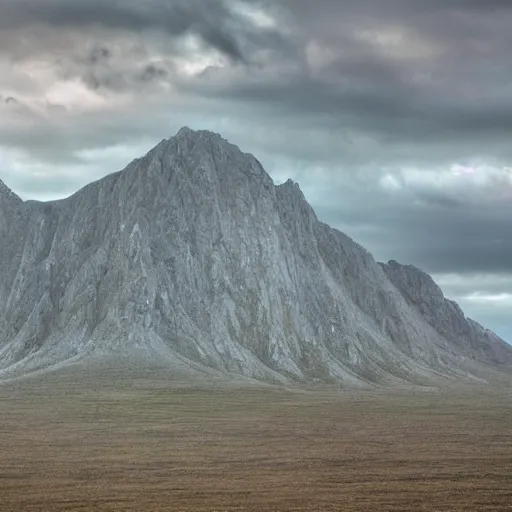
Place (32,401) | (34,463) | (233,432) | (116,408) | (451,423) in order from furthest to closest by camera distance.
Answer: (32,401) → (116,408) → (451,423) → (233,432) → (34,463)

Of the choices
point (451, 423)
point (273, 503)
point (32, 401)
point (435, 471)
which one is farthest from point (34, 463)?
point (32, 401)

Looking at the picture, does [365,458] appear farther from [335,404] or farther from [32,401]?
[32,401]

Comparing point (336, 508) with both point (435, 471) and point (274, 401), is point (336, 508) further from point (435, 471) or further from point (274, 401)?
point (274, 401)

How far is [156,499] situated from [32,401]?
9873 cm

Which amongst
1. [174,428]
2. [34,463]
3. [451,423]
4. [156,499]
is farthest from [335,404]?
[156,499]

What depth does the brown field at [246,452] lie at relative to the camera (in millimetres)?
65625

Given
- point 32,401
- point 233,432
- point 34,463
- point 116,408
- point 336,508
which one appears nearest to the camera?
point 336,508

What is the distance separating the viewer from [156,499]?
65375 millimetres

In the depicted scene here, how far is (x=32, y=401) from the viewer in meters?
159

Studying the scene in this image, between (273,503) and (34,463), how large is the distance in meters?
29.4

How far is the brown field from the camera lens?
65625 mm

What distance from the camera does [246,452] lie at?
9406 cm

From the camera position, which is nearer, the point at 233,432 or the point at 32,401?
the point at 233,432

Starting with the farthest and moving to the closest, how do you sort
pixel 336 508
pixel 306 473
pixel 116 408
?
pixel 116 408, pixel 306 473, pixel 336 508
